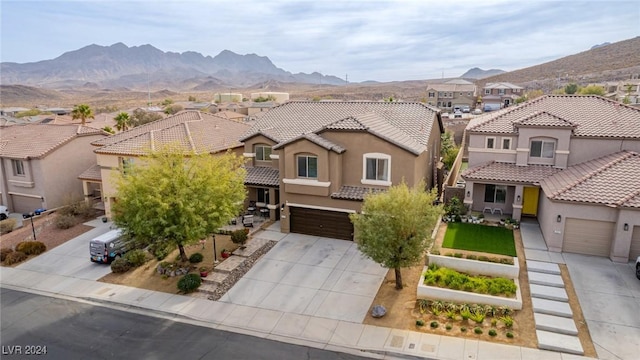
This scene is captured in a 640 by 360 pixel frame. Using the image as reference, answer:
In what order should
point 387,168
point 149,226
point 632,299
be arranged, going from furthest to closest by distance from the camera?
point 387,168 → point 149,226 → point 632,299

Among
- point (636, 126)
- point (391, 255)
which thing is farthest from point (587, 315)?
point (636, 126)

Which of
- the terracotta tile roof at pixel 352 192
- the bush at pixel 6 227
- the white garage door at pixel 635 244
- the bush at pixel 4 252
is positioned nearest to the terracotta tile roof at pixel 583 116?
the white garage door at pixel 635 244

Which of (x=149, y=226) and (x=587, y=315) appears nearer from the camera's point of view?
(x=587, y=315)

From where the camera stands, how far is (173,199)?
1958 centimetres

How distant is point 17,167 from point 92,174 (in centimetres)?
744

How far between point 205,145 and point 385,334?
1999 cm

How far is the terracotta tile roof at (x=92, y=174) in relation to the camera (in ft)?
109

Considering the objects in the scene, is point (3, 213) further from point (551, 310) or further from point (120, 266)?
point (551, 310)

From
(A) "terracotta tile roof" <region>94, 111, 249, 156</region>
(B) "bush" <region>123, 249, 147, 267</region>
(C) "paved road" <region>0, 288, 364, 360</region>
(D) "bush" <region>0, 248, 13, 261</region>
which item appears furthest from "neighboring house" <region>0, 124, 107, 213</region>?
(C) "paved road" <region>0, 288, 364, 360</region>

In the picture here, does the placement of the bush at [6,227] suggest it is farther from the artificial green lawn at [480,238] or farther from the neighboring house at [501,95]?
the neighboring house at [501,95]

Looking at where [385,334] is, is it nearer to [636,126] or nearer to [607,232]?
[607,232]

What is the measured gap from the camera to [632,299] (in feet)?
56.3

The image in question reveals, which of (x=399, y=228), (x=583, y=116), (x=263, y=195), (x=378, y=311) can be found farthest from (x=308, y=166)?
(x=583, y=116)

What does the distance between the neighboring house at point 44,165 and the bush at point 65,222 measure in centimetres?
498
